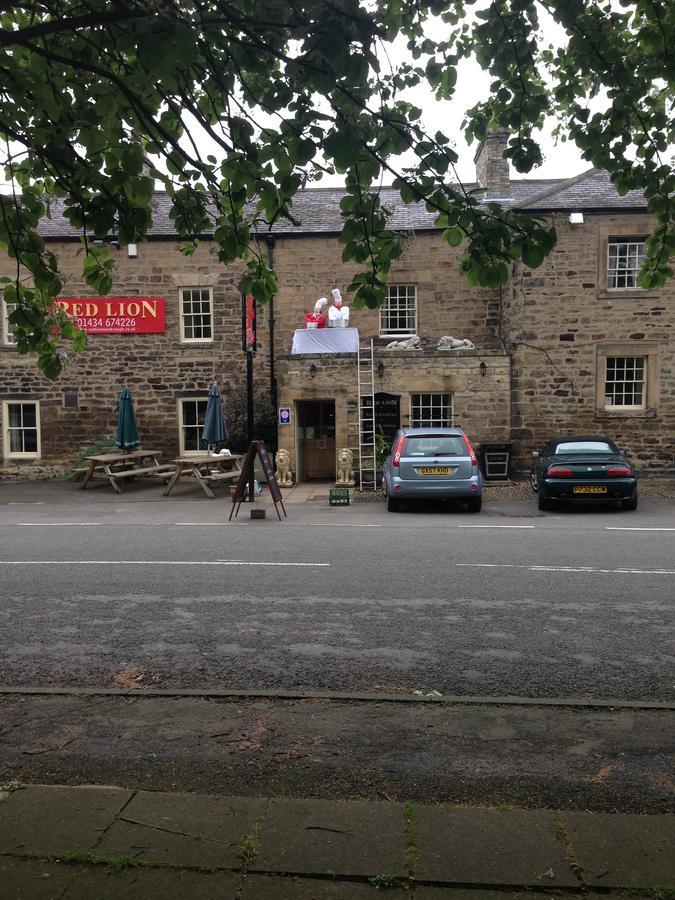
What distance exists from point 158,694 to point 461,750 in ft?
6.10

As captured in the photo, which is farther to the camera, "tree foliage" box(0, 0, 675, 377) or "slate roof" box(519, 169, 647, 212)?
"slate roof" box(519, 169, 647, 212)

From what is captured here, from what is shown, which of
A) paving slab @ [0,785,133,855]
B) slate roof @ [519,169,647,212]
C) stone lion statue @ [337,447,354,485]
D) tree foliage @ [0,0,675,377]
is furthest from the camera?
slate roof @ [519,169,647,212]

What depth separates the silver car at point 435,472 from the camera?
14133 millimetres

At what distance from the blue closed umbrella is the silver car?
5.55 meters

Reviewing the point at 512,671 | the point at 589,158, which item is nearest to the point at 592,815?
the point at 512,671

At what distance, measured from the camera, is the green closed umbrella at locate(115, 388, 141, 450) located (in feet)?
62.9

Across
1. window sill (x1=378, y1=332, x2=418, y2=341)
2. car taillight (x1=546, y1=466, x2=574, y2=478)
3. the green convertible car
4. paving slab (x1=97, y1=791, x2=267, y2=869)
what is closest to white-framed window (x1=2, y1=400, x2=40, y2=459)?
window sill (x1=378, y1=332, x2=418, y2=341)

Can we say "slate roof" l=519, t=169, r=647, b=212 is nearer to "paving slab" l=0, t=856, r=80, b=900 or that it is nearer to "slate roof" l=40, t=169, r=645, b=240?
"slate roof" l=40, t=169, r=645, b=240

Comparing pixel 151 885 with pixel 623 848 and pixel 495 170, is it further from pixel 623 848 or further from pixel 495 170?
pixel 495 170

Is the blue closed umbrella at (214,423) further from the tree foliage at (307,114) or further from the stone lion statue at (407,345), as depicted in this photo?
the tree foliage at (307,114)

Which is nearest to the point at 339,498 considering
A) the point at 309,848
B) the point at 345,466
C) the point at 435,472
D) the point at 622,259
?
the point at 435,472

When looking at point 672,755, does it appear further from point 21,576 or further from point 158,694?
point 21,576

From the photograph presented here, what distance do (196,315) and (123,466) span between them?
16.0 feet

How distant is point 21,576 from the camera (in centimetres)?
812
